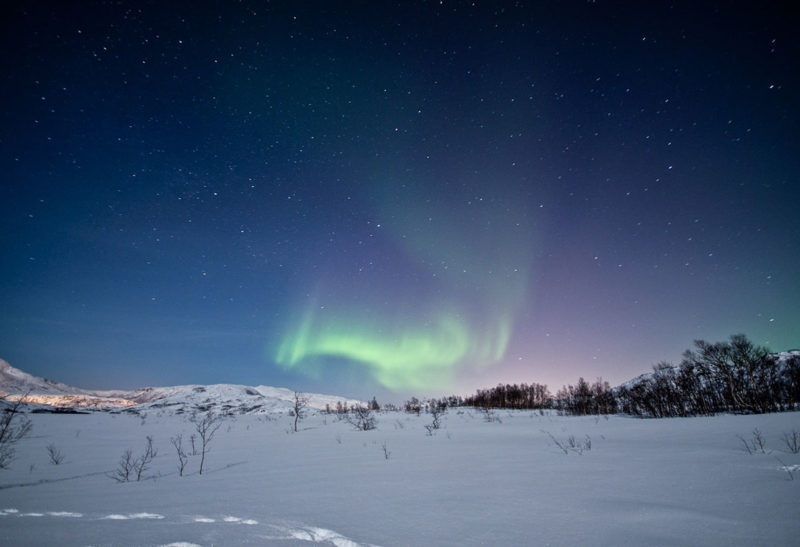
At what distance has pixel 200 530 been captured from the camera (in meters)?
2.93

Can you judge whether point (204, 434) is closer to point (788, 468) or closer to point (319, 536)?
point (319, 536)

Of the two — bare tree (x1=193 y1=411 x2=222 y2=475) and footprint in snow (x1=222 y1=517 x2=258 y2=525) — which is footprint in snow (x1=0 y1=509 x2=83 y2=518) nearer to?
footprint in snow (x1=222 y1=517 x2=258 y2=525)

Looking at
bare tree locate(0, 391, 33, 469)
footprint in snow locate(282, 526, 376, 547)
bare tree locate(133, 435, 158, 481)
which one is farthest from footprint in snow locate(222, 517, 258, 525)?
bare tree locate(0, 391, 33, 469)

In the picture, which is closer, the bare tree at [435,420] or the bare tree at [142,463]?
the bare tree at [142,463]

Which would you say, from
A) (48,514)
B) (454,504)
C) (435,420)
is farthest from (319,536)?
(435,420)

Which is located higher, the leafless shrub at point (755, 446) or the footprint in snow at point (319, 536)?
the leafless shrub at point (755, 446)

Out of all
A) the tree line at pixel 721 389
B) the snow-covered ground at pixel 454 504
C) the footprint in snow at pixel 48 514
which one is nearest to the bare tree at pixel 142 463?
the snow-covered ground at pixel 454 504

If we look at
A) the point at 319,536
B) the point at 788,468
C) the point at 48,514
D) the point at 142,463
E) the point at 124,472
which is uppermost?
the point at 788,468

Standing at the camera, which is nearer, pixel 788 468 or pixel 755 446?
pixel 788 468

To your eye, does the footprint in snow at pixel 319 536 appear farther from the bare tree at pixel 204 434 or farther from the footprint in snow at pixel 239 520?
the bare tree at pixel 204 434

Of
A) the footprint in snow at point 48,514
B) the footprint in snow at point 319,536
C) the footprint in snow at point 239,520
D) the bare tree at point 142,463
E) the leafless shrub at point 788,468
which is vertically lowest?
the bare tree at point 142,463

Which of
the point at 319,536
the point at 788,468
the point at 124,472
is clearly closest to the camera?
the point at 319,536

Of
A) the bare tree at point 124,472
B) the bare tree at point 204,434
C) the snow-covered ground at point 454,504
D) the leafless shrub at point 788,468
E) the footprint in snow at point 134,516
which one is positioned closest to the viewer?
the snow-covered ground at point 454,504

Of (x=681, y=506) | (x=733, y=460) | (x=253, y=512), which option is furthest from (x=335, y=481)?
(x=733, y=460)
